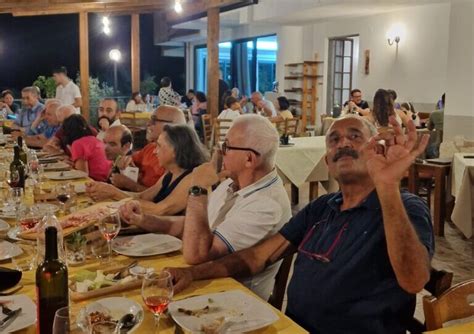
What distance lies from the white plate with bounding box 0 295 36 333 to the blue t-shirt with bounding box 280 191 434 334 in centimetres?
89

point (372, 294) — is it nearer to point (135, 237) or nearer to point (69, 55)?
point (135, 237)

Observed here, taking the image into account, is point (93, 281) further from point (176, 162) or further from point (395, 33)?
point (395, 33)

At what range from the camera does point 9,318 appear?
1.48 m

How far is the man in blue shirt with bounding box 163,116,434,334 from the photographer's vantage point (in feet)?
5.44

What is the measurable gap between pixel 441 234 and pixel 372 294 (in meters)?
3.78

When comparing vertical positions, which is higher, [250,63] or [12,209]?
[250,63]

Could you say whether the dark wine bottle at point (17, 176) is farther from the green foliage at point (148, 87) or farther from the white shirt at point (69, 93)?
the green foliage at point (148, 87)

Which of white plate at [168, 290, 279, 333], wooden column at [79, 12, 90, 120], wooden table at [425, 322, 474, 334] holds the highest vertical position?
wooden column at [79, 12, 90, 120]

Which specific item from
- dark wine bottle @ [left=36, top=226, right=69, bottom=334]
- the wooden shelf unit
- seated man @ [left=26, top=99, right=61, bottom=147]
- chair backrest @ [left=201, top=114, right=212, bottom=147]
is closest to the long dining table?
dark wine bottle @ [left=36, top=226, right=69, bottom=334]

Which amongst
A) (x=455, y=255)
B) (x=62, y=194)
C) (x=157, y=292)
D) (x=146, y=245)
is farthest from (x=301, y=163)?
(x=157, y=292)

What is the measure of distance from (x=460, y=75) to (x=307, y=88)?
6120 mm

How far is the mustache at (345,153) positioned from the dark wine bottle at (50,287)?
110cm

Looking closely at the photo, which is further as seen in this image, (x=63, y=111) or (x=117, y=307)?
→ (x=63, y=111)

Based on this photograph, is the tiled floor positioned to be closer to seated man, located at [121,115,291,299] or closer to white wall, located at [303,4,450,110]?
seated man, located at [121,115,291,299]
